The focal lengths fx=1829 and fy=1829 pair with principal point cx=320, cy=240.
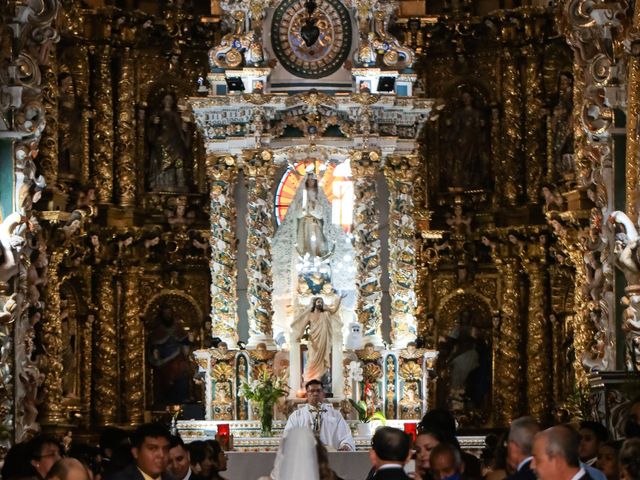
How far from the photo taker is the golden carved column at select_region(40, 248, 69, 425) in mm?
29156

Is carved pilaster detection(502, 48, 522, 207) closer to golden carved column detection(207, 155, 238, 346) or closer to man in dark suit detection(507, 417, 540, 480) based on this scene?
golden carved column detection(207, 155, 238, 346)

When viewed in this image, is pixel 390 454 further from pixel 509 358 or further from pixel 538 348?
pixel 509 358

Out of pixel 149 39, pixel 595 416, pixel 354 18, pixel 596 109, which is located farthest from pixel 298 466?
pixel 149 39

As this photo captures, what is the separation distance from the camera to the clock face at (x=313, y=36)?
3000 cm

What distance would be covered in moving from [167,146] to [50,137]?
135 inches

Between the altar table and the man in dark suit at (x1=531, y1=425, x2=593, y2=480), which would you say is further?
the altar table

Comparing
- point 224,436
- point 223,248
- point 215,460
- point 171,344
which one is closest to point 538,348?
point 223,248

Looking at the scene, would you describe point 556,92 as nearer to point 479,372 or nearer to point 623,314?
point 479,372

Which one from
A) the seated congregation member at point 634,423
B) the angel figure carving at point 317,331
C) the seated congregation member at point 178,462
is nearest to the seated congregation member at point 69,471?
the seated congregation member at point 178,462

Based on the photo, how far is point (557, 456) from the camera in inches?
460

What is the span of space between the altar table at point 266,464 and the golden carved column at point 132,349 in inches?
239

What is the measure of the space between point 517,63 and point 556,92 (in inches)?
35.6

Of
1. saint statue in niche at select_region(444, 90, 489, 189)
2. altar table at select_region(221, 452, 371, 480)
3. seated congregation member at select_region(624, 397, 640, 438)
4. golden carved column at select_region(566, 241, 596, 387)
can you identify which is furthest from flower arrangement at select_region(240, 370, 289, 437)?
seated congregation member at select_region(624, 397, 640, 438)

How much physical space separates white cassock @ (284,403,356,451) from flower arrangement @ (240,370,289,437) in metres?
2.98
